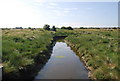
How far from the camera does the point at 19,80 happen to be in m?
12.2

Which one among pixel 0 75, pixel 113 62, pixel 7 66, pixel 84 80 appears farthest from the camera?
pixel 113 62

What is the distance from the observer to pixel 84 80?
1379 centimetres

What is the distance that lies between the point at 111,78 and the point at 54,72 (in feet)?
18.9

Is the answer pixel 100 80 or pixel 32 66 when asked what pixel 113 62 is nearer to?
pixel 100 80

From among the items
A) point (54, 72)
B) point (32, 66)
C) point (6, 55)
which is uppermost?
point (6, 55)

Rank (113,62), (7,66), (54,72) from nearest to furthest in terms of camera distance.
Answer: (7,66)
(113,62)
(54,72)

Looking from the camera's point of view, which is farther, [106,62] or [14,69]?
[106,62]

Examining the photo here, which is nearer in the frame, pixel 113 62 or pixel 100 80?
pixel 100 80

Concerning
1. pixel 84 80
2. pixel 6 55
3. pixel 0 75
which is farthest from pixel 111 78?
pixel 6 55

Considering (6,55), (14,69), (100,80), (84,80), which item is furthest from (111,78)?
(6,55)

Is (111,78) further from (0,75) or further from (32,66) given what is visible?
(0,75)

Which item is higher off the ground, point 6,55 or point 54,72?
point 6,55

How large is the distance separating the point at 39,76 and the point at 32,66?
108cm

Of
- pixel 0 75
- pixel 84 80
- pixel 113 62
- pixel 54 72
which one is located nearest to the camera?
pixel 0 75
